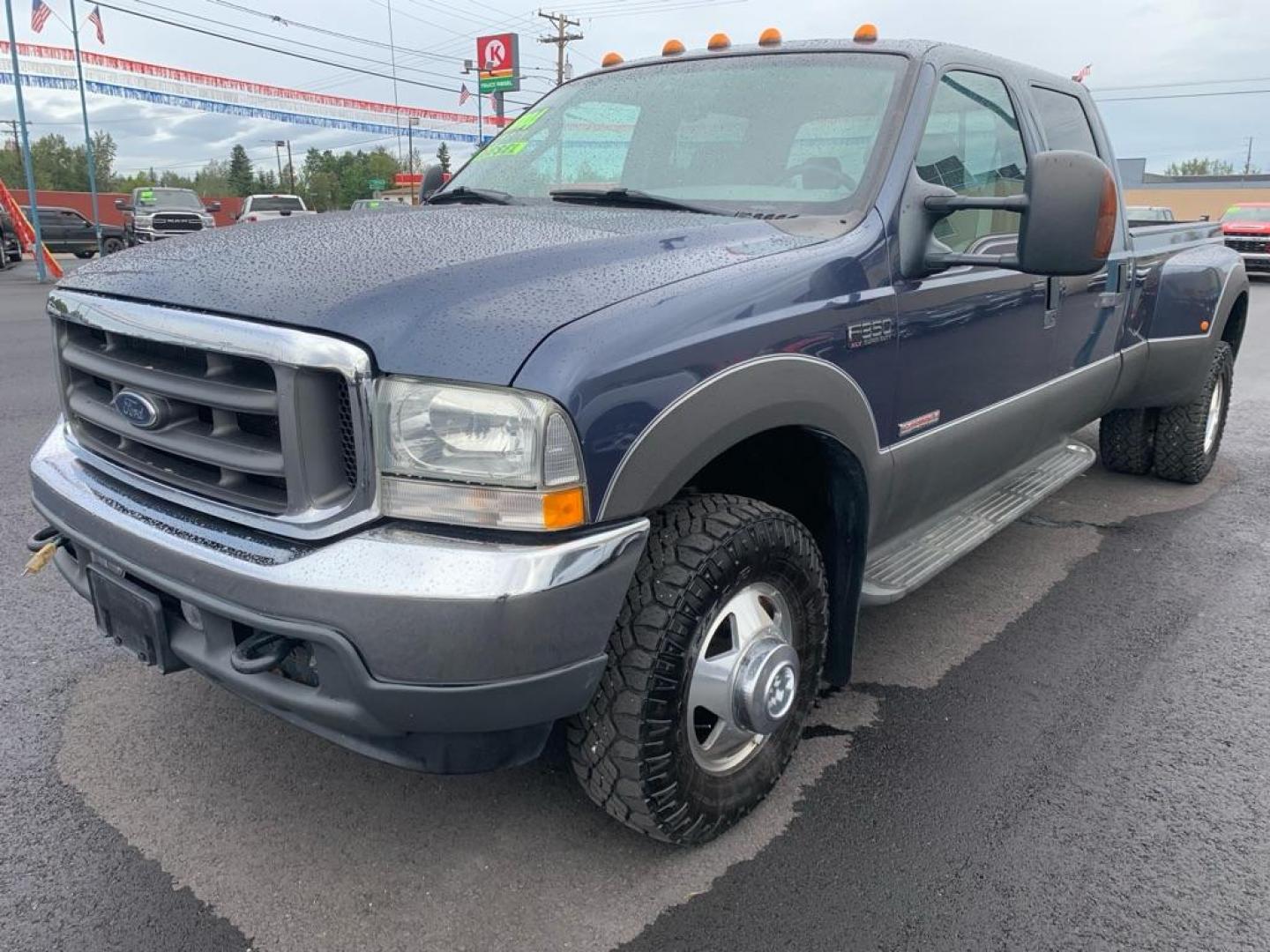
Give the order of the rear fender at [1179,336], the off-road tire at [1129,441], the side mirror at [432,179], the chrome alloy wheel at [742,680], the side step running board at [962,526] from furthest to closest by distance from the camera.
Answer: the off-road tire at [1129,441], the rear fender at [1179,336], the side mirror at [432,179], the side step running board at [962,526], the chrome alloy wheel at [742,680]

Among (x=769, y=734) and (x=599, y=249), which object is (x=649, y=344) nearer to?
(x=599, y=249)

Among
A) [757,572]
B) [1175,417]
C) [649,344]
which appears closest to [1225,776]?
[757,572]

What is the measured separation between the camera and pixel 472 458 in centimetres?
179

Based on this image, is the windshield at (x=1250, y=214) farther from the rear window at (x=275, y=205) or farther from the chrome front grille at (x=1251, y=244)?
the rear window at (x=275, y=205)

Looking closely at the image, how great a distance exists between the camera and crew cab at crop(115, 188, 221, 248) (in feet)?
80.7

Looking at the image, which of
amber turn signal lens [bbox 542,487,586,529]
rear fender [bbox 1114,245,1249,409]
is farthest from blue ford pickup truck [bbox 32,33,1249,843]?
rear fender [bbox 1114,245,1249,409]

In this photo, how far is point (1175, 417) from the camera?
517 cm

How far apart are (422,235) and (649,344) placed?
752 mm

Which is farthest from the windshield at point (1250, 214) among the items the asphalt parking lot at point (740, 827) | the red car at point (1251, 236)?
the asphalt parking lot at point (740, 827)

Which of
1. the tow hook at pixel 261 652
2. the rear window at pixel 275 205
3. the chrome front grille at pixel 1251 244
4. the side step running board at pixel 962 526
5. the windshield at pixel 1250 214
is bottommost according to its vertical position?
the side step running board at pixel 962 526

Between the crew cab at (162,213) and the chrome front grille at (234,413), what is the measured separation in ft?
79.8

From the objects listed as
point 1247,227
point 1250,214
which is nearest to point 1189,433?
point 1247,227

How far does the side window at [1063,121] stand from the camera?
12.2ft

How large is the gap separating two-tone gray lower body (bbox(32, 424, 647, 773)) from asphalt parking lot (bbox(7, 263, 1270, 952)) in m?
0.46
